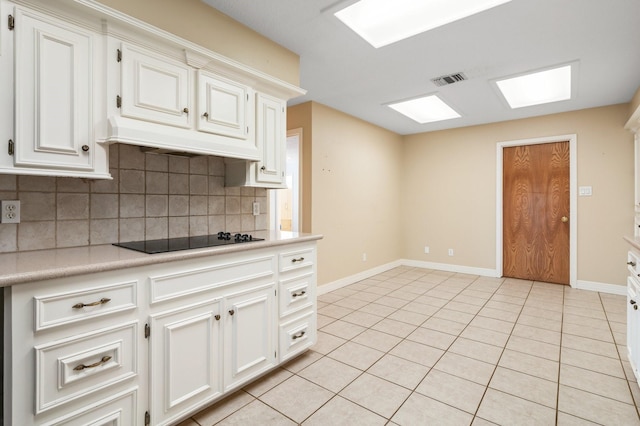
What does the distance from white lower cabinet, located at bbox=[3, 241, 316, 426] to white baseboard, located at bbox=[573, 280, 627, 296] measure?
4.44 m

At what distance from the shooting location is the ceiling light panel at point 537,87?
11.0ft

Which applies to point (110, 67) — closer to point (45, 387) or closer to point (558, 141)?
point (45, 387)

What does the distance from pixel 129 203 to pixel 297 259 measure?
1180 millimetres

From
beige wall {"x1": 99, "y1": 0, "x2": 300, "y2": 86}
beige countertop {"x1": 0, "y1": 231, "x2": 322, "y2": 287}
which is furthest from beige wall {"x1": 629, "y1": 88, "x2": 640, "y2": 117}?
beige countertop {"x1": 0, "y1": 231, "x2": 322, "y2": 287}

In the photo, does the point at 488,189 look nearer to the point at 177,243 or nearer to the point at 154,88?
the point at 177,243

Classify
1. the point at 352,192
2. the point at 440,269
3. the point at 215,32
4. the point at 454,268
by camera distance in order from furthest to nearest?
1. the point at 440,269
2. the point at 454,268
3. the point at 352,192
4. the point at 215,32

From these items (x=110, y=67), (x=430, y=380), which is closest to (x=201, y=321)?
(x=110, y=67)

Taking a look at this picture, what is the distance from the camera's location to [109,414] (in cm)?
141

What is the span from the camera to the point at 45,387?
1235mm

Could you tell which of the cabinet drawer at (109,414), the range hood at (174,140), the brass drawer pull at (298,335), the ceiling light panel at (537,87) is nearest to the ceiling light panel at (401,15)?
the range hood at (174,140)

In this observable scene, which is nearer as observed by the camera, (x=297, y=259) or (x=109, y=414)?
(x=109, y=414)

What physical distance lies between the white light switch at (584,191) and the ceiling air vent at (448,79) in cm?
260

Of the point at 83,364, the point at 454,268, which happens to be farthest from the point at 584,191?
the point at 83,364

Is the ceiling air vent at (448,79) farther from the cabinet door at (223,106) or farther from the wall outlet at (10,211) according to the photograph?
the wall outlet at (10,211)
